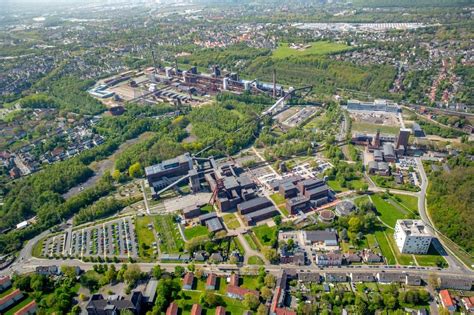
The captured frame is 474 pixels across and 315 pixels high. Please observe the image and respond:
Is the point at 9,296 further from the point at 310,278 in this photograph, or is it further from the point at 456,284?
the point at 456,284

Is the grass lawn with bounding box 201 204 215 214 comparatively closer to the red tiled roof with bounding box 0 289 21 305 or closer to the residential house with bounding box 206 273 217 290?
the residential house with bounding box 206 273 217 290

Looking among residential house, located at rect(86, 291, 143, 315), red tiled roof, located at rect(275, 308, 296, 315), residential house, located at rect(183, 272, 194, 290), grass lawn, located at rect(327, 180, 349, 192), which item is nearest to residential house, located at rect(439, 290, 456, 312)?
red tiled roof, located at rect(275, 308, 296, 315)

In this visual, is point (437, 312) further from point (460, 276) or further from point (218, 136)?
point (218, 136)

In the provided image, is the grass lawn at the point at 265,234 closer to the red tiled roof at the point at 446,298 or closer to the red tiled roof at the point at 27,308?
the red tiled roof at the point at 446,298

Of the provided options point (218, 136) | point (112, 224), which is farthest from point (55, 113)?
point (112, 224)

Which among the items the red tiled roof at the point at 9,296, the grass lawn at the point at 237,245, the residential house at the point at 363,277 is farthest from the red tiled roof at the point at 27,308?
the residential house at the point at 363,277

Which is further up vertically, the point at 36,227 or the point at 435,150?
the point at 36,227

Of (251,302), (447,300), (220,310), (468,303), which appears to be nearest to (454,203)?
(468,303)
